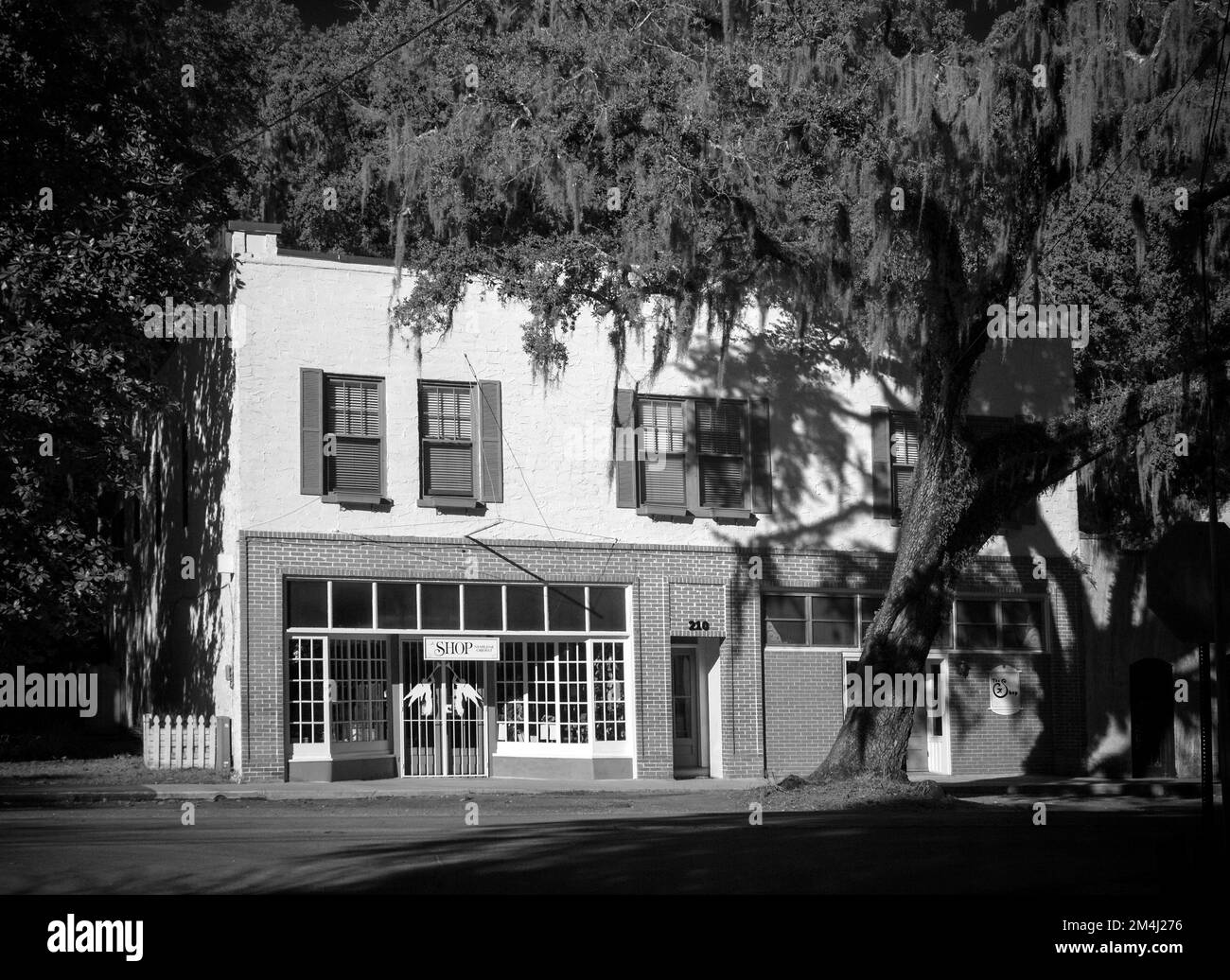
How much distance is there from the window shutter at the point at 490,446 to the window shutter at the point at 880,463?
7446 mm

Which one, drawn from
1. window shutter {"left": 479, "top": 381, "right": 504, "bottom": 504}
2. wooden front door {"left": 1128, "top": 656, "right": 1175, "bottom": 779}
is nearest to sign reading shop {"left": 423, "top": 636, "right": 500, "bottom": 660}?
window shutter {"left": 479, "top": 381, "right": 504, "bottom": 504}

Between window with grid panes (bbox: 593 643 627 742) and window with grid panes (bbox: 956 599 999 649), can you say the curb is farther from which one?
window with grid panes (bbox: 593 643 627 742)

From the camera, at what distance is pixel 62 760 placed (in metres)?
28.9

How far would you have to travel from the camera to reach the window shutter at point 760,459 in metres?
28.9

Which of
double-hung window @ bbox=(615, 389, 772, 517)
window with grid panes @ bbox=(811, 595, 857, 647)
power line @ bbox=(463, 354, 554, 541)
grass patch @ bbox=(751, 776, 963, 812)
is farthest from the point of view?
window with grid panes @ bbox=(811, 595, 857, 647)

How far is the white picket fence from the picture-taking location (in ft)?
84.8

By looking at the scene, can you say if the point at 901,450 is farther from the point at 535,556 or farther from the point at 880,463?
the point at 535,556

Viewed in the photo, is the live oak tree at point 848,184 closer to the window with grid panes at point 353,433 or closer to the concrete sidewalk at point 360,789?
the window with grid panes at point 353,433

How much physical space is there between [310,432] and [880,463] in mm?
10827

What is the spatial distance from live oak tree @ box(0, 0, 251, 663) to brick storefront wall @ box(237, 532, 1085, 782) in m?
4.65

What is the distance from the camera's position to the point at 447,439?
87.3ft

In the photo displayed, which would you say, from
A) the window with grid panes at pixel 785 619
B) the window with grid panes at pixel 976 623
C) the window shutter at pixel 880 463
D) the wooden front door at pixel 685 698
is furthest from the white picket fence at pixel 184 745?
the window with grid panes at pixel 976 623

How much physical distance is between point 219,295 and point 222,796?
8.62 metres
